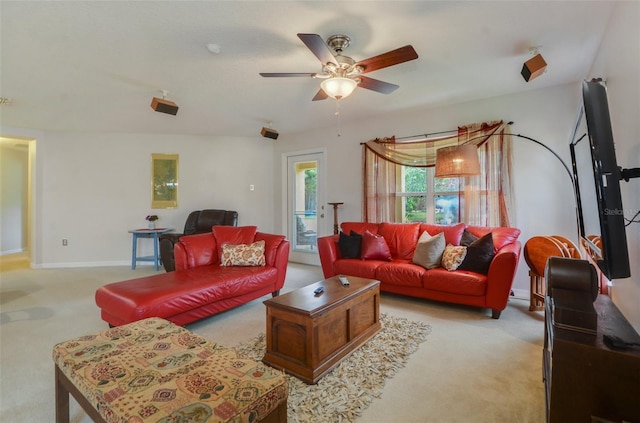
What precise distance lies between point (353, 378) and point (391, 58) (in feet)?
7.35

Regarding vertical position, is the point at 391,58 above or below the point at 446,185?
above

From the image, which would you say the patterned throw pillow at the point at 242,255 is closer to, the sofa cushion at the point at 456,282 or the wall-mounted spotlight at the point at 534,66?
the sofa cushion at the point at 456,282

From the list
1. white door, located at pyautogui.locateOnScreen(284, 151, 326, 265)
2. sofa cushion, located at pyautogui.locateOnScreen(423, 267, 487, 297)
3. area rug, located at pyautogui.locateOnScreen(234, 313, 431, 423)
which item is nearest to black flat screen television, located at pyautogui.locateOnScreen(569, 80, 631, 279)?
area rug, located at pyautogui.locateOnScreen(234, 313, 431, 423)

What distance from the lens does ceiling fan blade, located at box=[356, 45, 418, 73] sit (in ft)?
6.76

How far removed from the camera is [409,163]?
4.39m

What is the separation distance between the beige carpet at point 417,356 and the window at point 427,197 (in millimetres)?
1341

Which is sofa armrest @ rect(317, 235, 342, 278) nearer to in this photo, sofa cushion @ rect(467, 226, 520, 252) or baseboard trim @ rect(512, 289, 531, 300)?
sofa cushion @ rect(467, 226, 520, 252)

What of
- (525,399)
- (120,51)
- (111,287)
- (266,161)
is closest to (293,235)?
(266,161)

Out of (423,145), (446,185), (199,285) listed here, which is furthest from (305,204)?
(199,285)

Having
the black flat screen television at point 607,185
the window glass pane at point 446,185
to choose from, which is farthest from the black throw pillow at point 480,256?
the black flat screen television at point 607,185

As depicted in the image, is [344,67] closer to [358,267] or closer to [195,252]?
[358,267]

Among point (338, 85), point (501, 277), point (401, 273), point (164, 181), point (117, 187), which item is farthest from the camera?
point (164, 181)

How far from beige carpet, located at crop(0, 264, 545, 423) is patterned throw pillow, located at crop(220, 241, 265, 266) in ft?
1.63

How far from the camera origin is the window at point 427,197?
416 centimetres
